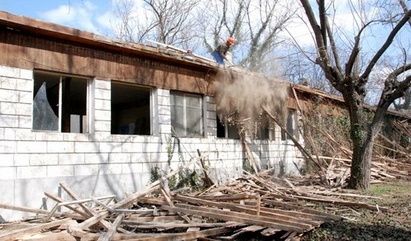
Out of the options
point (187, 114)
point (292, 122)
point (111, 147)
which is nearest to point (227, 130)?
point (187, 114)

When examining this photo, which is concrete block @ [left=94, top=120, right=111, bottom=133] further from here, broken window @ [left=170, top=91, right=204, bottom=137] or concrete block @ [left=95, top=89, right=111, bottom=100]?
broken window @ [left=170, top=91, right=204, bottom=137]

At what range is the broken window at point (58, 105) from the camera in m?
8.19

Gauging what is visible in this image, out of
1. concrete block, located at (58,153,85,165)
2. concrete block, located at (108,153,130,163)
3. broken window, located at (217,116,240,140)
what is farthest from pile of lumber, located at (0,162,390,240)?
broken window, located at (217,116,240,140)

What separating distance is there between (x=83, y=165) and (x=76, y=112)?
131 cm

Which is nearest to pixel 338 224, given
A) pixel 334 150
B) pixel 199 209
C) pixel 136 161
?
pixel 199 209

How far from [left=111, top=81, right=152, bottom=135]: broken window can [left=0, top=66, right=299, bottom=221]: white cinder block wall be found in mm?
384

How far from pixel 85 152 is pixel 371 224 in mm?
Result: 6101

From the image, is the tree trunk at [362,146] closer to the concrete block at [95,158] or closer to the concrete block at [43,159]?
the concrete block at [95,158]

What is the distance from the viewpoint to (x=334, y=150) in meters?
14.9

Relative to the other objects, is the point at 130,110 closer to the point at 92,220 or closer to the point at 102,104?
the point at 102,104

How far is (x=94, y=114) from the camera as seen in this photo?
8.84 meters

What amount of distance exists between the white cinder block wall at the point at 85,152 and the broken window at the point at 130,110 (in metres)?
0.38

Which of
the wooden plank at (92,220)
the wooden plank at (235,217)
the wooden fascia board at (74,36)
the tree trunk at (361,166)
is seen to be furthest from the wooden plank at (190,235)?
the tree trunk at (361,166)

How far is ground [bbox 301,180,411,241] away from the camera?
5750 millimetres
